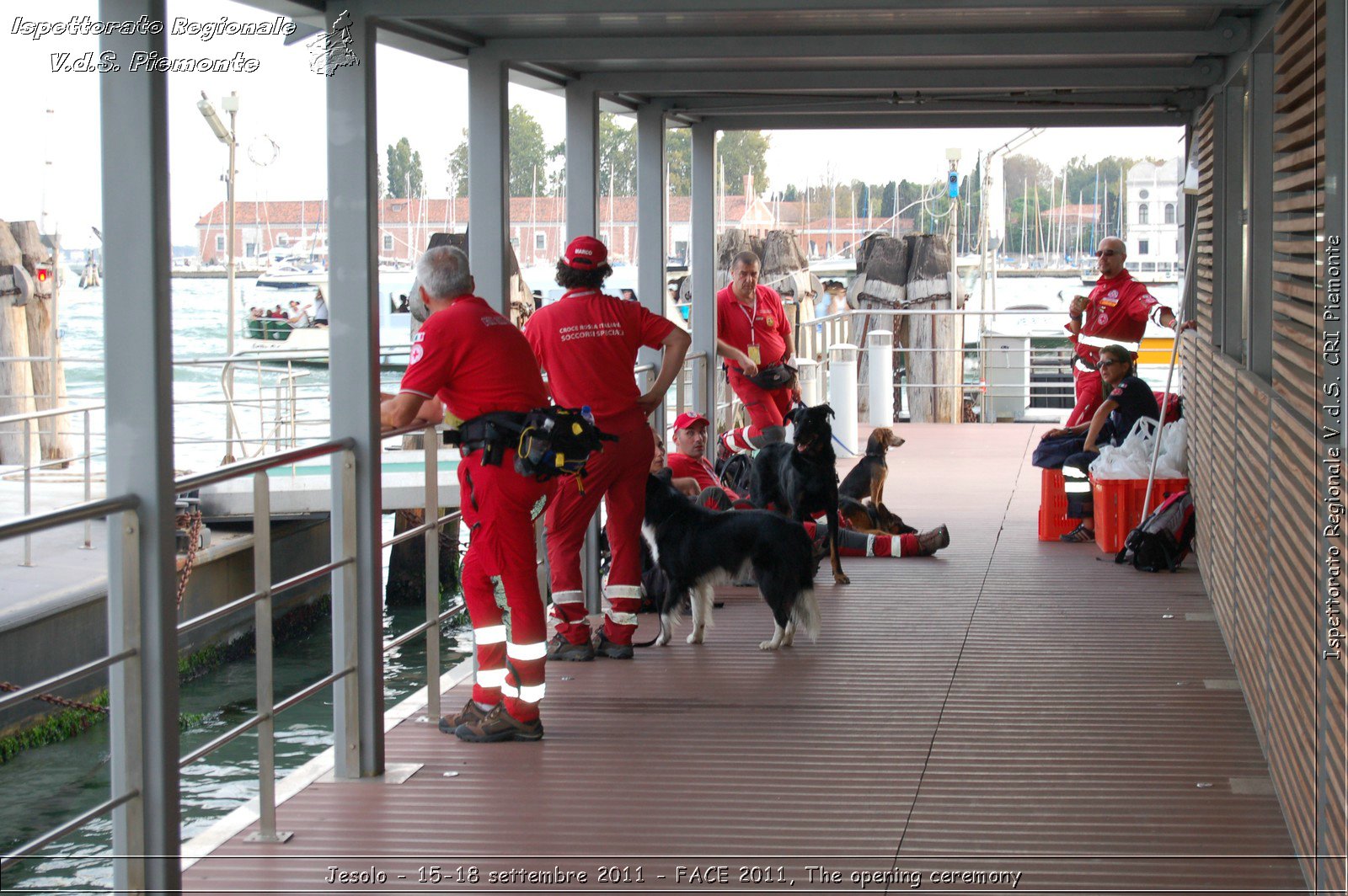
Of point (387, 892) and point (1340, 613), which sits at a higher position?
point (1340, 613)

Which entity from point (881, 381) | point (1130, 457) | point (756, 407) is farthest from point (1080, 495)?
point (881, 381)

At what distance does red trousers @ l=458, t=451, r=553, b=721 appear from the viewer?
5.01m

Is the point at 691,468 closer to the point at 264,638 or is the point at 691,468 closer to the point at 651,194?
the point at 651,194

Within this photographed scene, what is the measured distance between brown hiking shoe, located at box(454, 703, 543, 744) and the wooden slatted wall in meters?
2.62

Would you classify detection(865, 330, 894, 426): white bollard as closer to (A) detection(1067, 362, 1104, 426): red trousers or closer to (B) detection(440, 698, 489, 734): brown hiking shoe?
(A) detection(1067, 362, 1104, 426): red trousers

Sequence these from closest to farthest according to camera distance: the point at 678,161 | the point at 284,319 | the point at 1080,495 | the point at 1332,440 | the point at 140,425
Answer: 1. the point at 140,425
2. the point at 1332,440
3. the point at 1080,495
4. the point at 284,319
5. the point at 678,161

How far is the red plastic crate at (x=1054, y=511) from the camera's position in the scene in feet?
32.0

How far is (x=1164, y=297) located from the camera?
5906 centimetres

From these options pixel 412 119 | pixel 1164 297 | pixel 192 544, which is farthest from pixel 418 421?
pixel 1164 297

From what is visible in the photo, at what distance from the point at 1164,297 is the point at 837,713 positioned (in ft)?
189

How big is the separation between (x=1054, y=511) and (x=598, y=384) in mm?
4639

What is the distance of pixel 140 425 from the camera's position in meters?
3.43

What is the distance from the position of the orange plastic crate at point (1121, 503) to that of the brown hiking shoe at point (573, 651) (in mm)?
3986

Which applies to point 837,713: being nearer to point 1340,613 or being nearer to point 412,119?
point 1340,613
